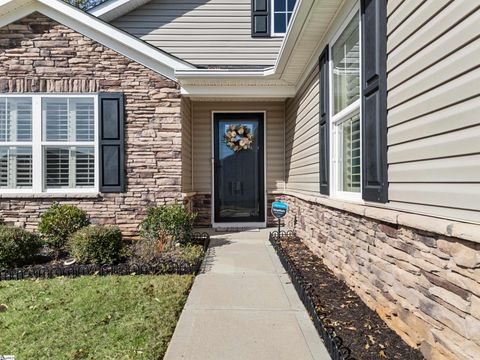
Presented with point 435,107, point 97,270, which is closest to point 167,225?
point 97,270

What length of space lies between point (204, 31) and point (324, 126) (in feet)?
15.8

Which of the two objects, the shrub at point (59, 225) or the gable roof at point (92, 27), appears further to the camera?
the gable roof at point (92, 27)

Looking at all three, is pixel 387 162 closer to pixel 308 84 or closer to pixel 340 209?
pixel 340 209

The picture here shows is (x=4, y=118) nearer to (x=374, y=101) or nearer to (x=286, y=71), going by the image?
(x=286, y=71)

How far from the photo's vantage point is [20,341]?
2666mm

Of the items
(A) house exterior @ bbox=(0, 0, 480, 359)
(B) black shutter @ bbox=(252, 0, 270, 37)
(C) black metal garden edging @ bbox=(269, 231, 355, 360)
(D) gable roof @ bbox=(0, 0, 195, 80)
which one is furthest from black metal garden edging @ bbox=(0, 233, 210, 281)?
(B) black shutter @ bbox=(252, 0, 270, 37)

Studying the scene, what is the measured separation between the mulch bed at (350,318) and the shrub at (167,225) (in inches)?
73.5

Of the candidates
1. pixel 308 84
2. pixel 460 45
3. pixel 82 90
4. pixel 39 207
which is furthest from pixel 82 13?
pixel 460 45

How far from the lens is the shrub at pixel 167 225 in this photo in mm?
5379

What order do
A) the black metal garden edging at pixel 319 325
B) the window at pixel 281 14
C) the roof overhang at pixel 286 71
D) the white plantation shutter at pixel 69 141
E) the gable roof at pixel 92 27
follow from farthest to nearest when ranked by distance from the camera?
the window at pixel 281 14, the white plantation shutter at pixel 69 141, the gable roof at pixel 92 27, the roof overhang at pixel 286 71, the black metal garden edging at pixel 319 325

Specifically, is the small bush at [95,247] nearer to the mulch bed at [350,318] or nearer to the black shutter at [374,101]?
the mulch bed at [350,318]

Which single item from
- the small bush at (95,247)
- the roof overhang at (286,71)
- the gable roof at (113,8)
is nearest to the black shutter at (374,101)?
the roof overhang at (286,71)

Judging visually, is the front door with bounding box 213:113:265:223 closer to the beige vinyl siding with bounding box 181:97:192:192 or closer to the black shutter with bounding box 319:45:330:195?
the beige vinyl siding with bounding box 181:97:192:192

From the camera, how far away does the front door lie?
25.7 feet
